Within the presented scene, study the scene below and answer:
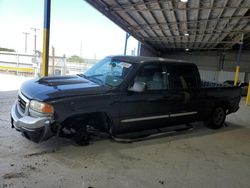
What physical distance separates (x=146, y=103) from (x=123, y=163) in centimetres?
119

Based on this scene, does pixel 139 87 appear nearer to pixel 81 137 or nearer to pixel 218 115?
pixel 81 137

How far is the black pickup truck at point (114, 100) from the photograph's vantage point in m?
3.08

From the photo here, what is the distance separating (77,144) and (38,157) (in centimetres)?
70

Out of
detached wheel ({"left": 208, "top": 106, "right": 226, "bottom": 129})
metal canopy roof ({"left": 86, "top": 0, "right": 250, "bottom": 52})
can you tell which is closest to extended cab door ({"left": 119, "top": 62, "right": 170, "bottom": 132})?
detached wheel ({"left": 208, "top": 106, "right": 226, "bottom": 129})

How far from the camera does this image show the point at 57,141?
12.4 feet

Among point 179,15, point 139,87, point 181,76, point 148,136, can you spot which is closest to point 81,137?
point 139,87

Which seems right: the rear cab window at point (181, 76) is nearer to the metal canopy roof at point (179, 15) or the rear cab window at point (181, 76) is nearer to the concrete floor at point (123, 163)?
the concrete floor at point (123, 163)

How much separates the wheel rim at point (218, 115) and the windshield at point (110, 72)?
2.78m

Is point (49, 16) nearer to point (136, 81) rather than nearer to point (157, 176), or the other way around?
point (136, 81)

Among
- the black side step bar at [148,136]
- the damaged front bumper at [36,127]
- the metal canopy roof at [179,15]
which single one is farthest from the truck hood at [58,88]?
the metal canopy roof at [179,15]

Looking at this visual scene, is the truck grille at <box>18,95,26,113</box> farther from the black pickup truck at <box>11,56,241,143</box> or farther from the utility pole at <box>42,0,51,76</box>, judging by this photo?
the utility pole at <box>42,0,51,76</box>

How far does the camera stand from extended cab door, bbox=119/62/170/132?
372 cm

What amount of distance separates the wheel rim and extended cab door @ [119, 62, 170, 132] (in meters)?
1.75

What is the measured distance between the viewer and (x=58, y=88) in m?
3.31
